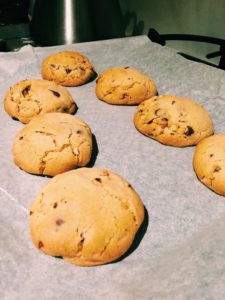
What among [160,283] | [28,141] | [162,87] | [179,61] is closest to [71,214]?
[160,283]

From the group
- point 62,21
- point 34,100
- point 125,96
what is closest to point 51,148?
point 34,100

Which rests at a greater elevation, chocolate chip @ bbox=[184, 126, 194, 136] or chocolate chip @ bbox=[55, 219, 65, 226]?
chocolate chip @ bbox=[184, 126, 194, 136]

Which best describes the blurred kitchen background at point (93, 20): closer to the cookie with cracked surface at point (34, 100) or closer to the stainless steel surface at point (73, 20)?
the stainless steel surface at point (73, 20)

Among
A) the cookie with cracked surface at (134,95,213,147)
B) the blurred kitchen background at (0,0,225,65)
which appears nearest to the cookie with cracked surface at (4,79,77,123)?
the cookie with cracked surface at (134,95,213,147)

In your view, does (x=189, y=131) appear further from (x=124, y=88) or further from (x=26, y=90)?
(x=26, y=90)

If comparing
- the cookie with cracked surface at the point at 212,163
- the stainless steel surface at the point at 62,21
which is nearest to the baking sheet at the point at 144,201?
the cookie with cracked surface at the point at 212,163

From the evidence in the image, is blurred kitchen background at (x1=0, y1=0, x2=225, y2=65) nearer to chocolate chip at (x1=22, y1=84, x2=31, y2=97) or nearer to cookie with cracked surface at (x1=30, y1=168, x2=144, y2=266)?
chocolate chip at (x1=22, y1=84, x2=31, y2=97)
